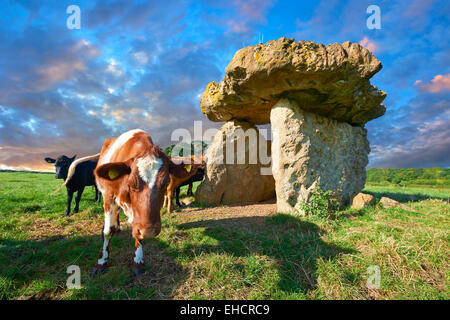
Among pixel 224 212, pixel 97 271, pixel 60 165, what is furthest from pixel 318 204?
pixel 60 165

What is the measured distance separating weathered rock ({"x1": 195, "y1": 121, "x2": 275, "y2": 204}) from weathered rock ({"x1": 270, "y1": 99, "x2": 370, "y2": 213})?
200 cm

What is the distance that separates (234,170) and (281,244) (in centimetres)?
456

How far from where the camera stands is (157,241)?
483 cm

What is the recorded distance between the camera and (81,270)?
3.82 m

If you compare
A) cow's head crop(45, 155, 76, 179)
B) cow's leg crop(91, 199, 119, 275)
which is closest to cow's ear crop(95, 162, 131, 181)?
cow's leg crop(91, 199, 119, 275)

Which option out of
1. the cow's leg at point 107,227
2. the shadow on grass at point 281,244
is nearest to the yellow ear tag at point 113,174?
the cow's leg at point 107,227

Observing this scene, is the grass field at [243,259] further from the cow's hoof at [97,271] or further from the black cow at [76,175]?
the black cow at [76,175]

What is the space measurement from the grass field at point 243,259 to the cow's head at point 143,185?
1.16 m

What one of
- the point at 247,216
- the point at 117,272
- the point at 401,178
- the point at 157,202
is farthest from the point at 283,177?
the point at 401,178

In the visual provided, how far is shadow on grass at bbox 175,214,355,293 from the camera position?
3.70 meters

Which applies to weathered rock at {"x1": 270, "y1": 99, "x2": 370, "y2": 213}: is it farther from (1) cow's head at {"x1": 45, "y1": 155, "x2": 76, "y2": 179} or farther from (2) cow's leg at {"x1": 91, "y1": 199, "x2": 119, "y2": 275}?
(1) cow's head at {"x1": 45, "y1": 155, "x2": 76, "y2": 179}

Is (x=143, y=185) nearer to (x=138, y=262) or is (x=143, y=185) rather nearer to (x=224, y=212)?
(x=138, y=262)
